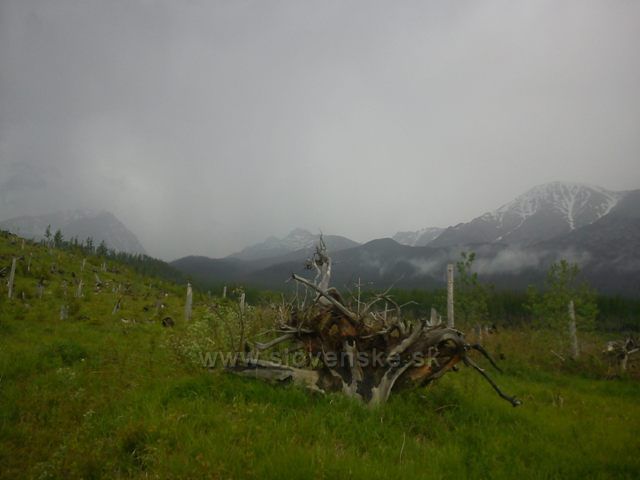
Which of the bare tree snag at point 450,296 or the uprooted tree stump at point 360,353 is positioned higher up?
the bare tree snag at point 450,296

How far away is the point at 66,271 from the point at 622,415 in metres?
48.2

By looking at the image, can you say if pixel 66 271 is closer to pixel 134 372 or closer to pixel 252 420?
pixel 134 372

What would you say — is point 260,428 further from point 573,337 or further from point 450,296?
point 573,337

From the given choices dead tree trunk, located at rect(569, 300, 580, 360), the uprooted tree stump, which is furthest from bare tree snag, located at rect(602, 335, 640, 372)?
the uprooted tree stump

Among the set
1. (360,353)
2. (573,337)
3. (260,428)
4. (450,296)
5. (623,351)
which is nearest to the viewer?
(260,428)

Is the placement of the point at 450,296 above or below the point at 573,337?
above

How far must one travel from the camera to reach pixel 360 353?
22.8 feet

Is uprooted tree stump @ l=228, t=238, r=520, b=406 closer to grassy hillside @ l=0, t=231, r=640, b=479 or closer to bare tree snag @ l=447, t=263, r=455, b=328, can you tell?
grassy hillside @ l=0, t=231, r=640, b=479

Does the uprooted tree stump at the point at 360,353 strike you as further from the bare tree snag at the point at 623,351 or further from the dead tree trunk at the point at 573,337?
the dead tree trunk at the point at 573,337

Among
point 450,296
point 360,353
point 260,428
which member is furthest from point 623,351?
point 260,428

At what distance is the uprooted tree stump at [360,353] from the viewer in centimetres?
643

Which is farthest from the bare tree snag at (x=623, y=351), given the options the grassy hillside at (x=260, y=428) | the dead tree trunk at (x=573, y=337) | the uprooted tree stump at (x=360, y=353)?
the uprooted tree stump at (x=360, y=353)

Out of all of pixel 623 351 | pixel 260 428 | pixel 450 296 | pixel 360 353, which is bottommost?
pixel 260 428

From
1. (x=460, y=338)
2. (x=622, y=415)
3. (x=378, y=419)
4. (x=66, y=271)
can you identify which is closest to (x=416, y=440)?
(x=378, y=419)
